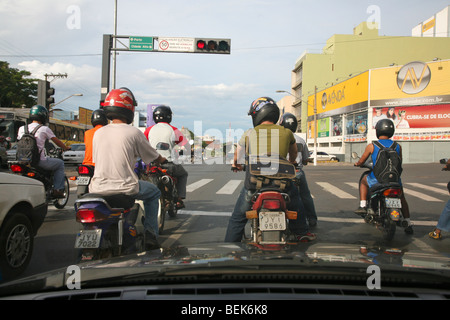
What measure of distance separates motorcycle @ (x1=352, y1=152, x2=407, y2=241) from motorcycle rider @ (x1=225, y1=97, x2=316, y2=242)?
1.69 m

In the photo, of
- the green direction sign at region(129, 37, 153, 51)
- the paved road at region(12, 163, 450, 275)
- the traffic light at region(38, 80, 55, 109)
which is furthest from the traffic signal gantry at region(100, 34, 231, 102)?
the paved road at region(12, 163, 450, 275)

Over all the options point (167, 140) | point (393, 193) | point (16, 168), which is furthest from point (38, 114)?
point (393, 193)

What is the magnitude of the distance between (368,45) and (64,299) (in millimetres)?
64385

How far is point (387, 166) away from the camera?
578cm

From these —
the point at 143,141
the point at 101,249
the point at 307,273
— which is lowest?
the point at 101,249

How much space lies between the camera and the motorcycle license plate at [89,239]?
10.3 feet

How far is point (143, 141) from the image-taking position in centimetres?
385

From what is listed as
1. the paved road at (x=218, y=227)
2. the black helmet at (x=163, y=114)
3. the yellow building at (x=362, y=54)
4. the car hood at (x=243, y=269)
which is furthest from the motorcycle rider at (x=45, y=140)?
the yellow building at (x=362, y=54)

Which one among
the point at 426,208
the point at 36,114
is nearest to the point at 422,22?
the point at 426,208

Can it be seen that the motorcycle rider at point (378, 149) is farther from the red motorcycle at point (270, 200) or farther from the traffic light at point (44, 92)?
the traffic light at point (44, 92)

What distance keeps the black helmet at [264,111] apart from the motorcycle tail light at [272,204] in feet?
3.43

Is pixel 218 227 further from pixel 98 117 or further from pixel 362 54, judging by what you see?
pixel 362 54

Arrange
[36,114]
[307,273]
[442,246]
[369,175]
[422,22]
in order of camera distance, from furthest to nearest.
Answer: [422,22] < [36,114] < [369,175] < [442,246] < [307,273]
